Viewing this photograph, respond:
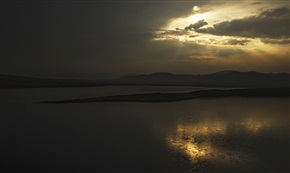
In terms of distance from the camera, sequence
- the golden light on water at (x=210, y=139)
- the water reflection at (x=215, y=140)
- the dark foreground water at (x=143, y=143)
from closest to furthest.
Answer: the dark foreground water at (x=143, y=143) → the water reflection at (x=215, y=140) → the golden light on water at (x=210, y=139)

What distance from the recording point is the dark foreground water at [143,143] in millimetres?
10539

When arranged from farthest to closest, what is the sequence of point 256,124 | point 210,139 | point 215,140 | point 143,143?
1. point 256,124
2. point 210,139
3. point 215,140
4. point 143,143

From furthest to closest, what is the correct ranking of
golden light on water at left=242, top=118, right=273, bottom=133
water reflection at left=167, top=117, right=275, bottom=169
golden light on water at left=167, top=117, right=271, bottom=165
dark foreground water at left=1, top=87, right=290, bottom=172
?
golden light on water at left=242, top=118, right=273, bottom=133, golden light on water at left=167, top=117, right=271, bottom=165, water reflection at left=167, top=117, right=275, bottom=169, dark foreground water at left=1, top=87, right=290, bottom=172

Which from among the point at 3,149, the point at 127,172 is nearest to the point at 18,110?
the point at 3,149

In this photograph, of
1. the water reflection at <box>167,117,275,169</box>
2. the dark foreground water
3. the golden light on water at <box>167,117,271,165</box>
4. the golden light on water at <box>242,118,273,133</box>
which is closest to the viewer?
the dark foreground water

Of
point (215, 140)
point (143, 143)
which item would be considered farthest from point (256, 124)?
point (143, 143)

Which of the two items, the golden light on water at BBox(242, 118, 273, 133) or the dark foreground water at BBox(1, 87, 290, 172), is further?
the golden light on water at BBox(242, 118, 273, 133)

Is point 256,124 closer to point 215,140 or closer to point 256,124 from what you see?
point 256,124

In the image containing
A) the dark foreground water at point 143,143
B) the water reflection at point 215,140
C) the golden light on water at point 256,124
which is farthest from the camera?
the golden light on water at point 256,124

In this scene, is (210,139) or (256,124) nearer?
(210,139)

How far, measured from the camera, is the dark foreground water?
34.6 feet

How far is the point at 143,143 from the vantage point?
13766mm

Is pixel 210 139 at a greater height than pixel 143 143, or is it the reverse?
pixel 210 139

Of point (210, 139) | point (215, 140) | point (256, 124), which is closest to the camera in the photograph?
point (215, 140)
